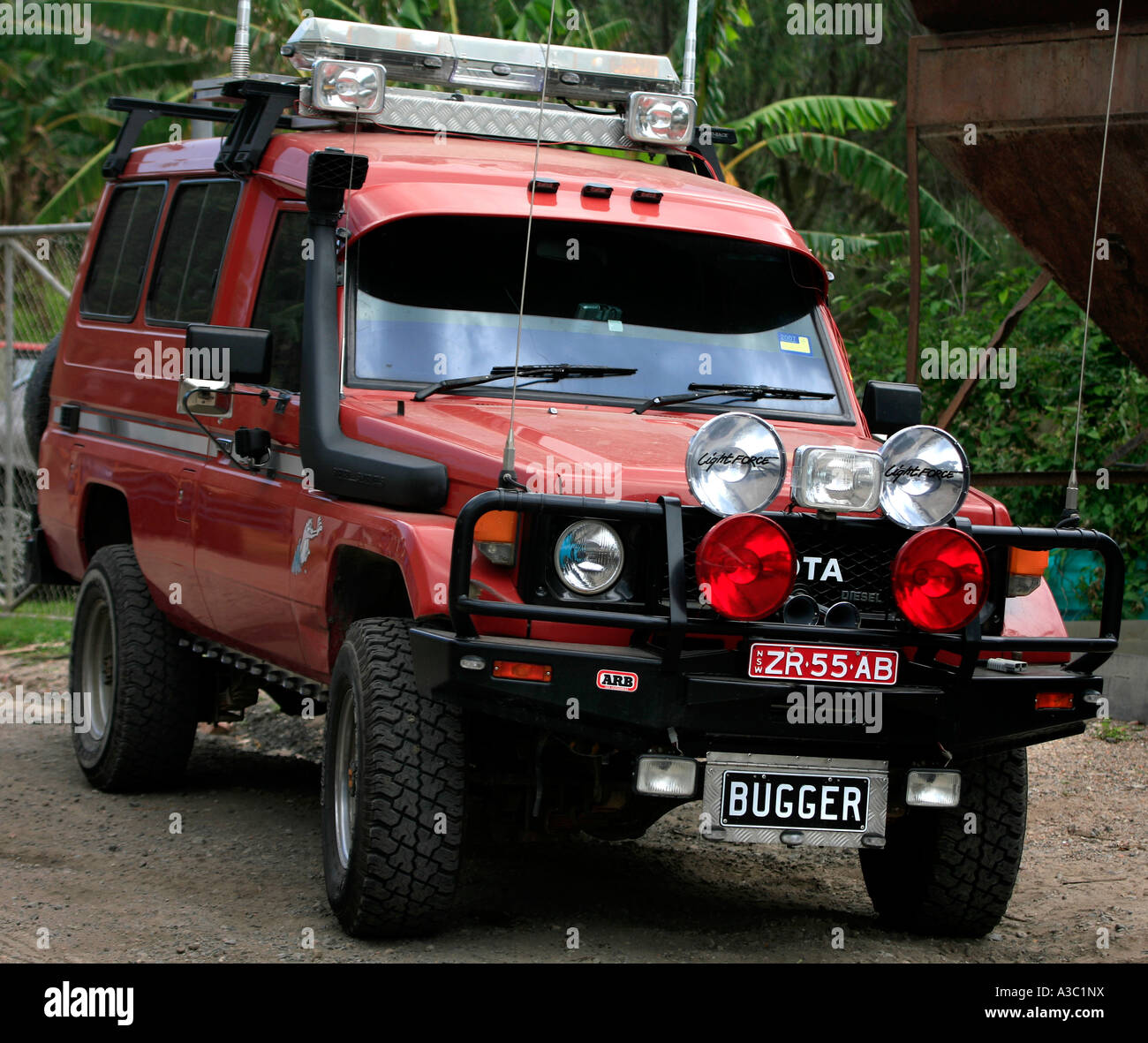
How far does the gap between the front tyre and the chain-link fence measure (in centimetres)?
753

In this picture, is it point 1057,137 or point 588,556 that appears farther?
point 1057,137

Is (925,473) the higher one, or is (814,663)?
(925,473)

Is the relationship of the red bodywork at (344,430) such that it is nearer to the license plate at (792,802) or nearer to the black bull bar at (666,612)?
the black bull bar at (666,612)

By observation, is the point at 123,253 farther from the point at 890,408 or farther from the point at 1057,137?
the point at 1057,137

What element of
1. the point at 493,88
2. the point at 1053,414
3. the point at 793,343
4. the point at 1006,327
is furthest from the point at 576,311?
the point at 1053,414

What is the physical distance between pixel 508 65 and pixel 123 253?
1.88 meters

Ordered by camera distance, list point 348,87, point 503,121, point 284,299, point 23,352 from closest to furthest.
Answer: point 284,299, point 348,87, point 503,121, point 23,352

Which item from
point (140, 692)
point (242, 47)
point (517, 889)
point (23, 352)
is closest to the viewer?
point (517, 889)

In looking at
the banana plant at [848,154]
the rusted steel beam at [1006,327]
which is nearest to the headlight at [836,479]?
the rusted steel beam at [1006,327]

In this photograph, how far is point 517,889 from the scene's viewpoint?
5535 mm

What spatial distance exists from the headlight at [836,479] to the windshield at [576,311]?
103 cm

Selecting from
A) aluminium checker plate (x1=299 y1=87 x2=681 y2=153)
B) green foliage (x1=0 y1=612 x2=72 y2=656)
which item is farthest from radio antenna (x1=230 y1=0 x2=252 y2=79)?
green foliage (x1=0 y1=612 x2=72 y2=656)

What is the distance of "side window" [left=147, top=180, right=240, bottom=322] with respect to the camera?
21.2 feet
